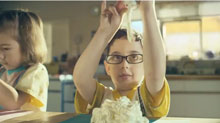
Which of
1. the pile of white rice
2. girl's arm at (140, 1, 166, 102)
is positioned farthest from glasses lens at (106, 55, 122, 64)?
the pile of white rice

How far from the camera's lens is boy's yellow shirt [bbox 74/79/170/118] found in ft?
2.08

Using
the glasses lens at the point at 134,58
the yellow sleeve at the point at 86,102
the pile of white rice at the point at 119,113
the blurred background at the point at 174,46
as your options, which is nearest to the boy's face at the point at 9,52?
the yellow sleeve at the point at 86,102

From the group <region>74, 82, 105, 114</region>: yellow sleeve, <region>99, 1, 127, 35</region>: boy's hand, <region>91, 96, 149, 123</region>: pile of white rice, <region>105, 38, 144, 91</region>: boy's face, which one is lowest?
<region>74, 82, 105, 114</region>: yellow sleeve

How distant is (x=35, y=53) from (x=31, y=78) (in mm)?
139

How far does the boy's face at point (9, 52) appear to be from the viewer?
873mm

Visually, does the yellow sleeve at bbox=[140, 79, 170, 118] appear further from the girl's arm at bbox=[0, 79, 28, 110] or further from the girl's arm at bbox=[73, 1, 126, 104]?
the girl's arm at bbox=[0, 79, 28, 110]

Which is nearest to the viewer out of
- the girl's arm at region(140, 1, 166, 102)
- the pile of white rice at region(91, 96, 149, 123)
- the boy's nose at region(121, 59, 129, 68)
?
the pile of white rice at region(91, 96, 149, 123)

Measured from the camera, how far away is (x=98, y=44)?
2.14 feet

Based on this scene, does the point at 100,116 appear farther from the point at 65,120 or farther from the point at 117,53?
the point at 117,53

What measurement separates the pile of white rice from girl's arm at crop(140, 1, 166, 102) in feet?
0.45

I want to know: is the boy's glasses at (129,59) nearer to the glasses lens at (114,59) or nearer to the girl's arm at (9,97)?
the glasses lens at (114,59)

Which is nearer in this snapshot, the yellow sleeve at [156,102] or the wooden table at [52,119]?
the wooden table at [52,119]

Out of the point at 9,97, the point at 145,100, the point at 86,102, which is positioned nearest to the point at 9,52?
the point at 9,97

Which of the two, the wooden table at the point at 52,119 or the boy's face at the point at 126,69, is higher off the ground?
the boy's face at the point at 126,69
